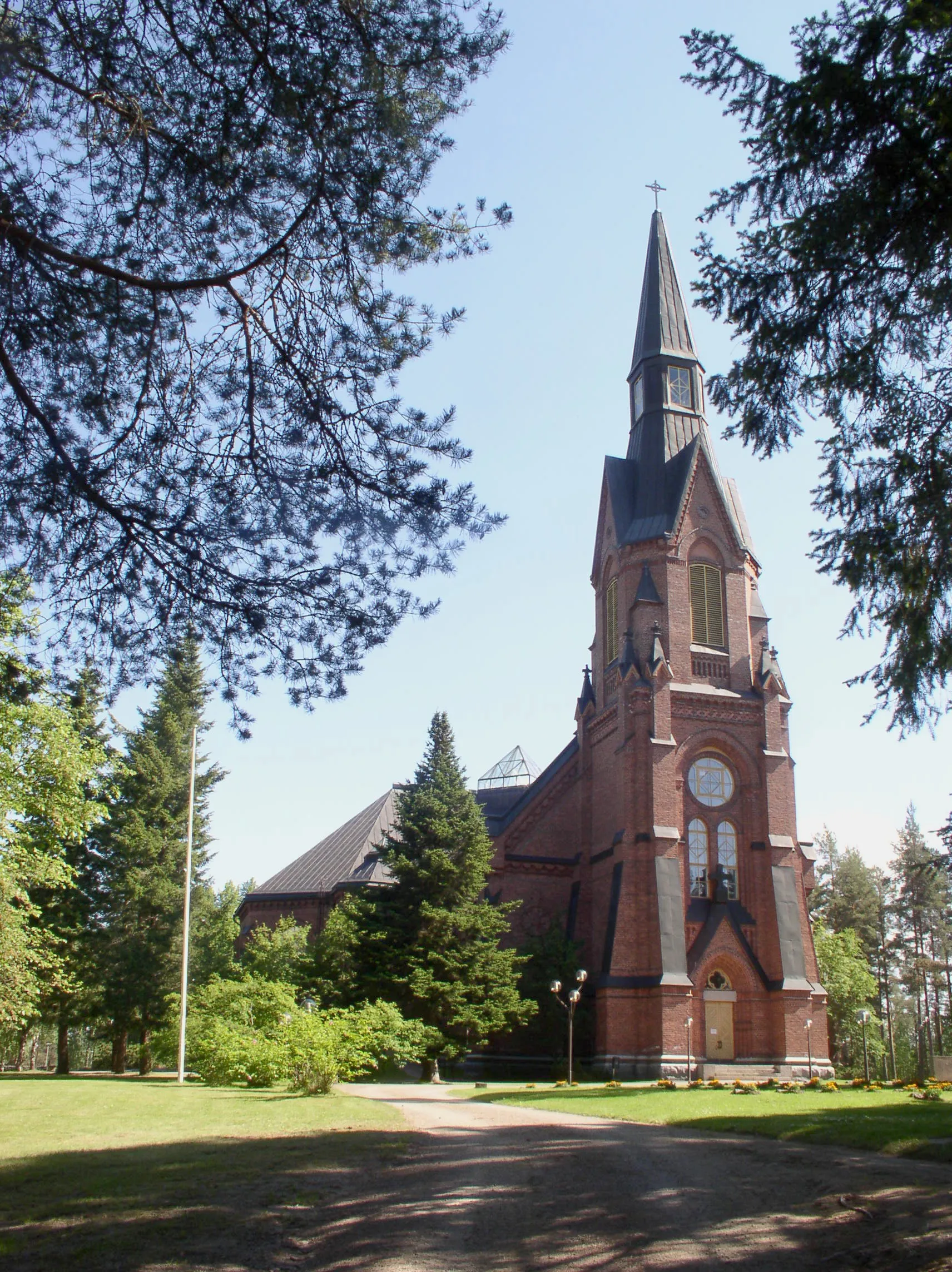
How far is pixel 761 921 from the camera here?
113ft

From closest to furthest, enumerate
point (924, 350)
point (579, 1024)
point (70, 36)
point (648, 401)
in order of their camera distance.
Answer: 1. point (70, 36)
2. point (924, 350)
3. point (579, 1024)
4. point (648, 401)

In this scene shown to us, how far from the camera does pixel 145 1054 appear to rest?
38.4 meters

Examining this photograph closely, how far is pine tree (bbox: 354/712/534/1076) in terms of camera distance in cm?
2989

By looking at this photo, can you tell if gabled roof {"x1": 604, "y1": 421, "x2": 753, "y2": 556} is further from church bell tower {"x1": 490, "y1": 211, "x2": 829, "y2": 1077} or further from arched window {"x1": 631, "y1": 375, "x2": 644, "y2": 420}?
arched window {"x1": 631, "y1": 375, "x2": 644, "y2": 420}

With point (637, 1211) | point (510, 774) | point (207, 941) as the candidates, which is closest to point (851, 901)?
point (510, 774)

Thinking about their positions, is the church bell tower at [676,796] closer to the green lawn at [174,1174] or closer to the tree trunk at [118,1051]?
the tree trunk at [118,1051]

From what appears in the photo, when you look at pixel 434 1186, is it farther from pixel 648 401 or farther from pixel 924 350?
pixel 648 401

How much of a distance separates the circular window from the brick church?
53 millimetres

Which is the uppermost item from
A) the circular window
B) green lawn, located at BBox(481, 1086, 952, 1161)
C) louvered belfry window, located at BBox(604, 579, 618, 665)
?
louvered belfry window, located at BBox(604, 579, 618, 665)

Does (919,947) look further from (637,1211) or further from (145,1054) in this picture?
(637,1211)

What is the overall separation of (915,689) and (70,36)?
8.37 metres

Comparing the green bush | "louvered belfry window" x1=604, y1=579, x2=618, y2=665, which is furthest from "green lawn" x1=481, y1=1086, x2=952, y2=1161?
"louvered belfry window" x1=604, y1=579, x2=618, y2=665

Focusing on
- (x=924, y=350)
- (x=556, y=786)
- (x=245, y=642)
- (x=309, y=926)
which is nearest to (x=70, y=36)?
(x=245, y=642)

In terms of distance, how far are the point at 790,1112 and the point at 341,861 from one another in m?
32.4
